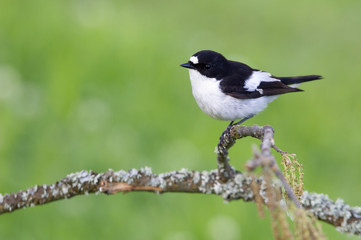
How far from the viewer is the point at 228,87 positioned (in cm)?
397

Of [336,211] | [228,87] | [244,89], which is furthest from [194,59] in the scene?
[336,211]

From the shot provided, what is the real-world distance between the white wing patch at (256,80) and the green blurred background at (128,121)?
1498 mm

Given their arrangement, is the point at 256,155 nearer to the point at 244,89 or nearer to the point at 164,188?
the point at 164,188

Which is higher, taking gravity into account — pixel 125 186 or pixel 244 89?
pixel 244 89

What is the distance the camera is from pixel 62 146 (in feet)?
18.2

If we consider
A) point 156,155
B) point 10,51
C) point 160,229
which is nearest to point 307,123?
point 156,155

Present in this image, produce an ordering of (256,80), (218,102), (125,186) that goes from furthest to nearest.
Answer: (256,80), (218,102), (125,186)

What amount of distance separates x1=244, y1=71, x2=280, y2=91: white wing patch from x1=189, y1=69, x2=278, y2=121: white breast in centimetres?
9

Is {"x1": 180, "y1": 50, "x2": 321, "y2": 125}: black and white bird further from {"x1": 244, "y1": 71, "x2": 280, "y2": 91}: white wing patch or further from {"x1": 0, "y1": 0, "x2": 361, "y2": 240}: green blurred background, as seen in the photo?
{"x1": 0, "y1": 0, "x2": 361, "y2": 240}: green blurred background

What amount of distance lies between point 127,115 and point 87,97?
524 mm

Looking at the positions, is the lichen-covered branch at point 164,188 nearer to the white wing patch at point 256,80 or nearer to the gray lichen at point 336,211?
the gray lichen at point 336,211

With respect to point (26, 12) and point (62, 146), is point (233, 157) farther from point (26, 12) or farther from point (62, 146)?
point (26, 12)

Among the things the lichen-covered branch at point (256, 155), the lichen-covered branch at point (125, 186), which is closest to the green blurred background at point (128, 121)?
the lichen-covered branch at point (125, 186)

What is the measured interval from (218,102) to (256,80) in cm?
49
